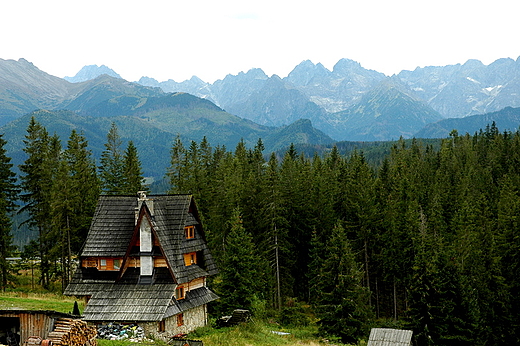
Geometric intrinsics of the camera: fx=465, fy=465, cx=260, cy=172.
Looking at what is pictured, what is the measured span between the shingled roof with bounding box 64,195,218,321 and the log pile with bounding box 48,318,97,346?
7791 mm

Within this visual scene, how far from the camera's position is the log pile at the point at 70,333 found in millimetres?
22062

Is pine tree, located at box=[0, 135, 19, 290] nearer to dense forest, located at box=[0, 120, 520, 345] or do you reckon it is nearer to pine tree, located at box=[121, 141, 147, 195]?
dense forest, located at box=[0, 120, 520, 345]

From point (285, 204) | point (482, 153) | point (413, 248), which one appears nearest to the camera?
point (413, 248)

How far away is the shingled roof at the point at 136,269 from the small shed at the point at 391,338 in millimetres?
14067

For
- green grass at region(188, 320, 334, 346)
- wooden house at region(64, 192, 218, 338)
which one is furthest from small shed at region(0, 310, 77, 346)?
green grass at region(188, 320, 334, 346)

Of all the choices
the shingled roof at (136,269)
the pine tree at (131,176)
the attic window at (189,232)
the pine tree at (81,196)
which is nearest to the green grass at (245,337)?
the shingled roof at (136,269)

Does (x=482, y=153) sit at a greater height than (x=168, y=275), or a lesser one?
greater

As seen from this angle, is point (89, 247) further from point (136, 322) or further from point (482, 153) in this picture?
point (482, 153)

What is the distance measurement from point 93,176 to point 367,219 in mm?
36052

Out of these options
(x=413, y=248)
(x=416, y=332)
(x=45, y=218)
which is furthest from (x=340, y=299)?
(x=45, y=218)

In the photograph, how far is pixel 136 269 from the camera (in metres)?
34.4

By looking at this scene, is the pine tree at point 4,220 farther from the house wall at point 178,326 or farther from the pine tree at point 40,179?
the house wall at point 178,326

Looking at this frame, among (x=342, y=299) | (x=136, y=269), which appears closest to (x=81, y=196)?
(x=136, y=269)

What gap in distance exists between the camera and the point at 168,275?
34062 mm
